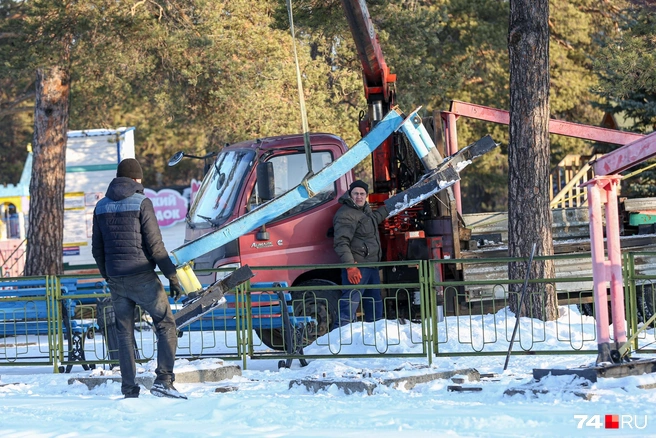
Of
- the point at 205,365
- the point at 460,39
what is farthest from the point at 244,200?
the point at 460,39

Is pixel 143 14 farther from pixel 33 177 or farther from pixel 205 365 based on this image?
pixel 205 365

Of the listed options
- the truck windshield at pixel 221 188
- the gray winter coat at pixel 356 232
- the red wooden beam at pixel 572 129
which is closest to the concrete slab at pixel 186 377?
the gray winter coat at pixel 356 232

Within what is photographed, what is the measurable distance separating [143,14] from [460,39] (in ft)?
47.9

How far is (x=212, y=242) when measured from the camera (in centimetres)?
1077

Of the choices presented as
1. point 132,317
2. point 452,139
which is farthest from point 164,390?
point 452,139

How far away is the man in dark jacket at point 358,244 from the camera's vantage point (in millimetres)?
11828

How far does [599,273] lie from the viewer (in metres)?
9.03

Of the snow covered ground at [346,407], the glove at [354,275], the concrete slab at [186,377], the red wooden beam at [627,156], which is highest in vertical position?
the red wooden beam at [627,156]

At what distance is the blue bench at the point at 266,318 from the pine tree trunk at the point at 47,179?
9.62 m

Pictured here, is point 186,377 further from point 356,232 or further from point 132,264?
point 356,232

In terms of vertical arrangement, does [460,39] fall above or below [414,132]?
above

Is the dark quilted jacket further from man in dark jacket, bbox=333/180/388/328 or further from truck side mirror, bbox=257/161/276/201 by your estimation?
man in dark jacket, bbox=333/180/388/328

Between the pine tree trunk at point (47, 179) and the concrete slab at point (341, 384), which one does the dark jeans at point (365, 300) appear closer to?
the concrete slab at point (341, 384)

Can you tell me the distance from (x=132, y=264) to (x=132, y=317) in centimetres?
59
